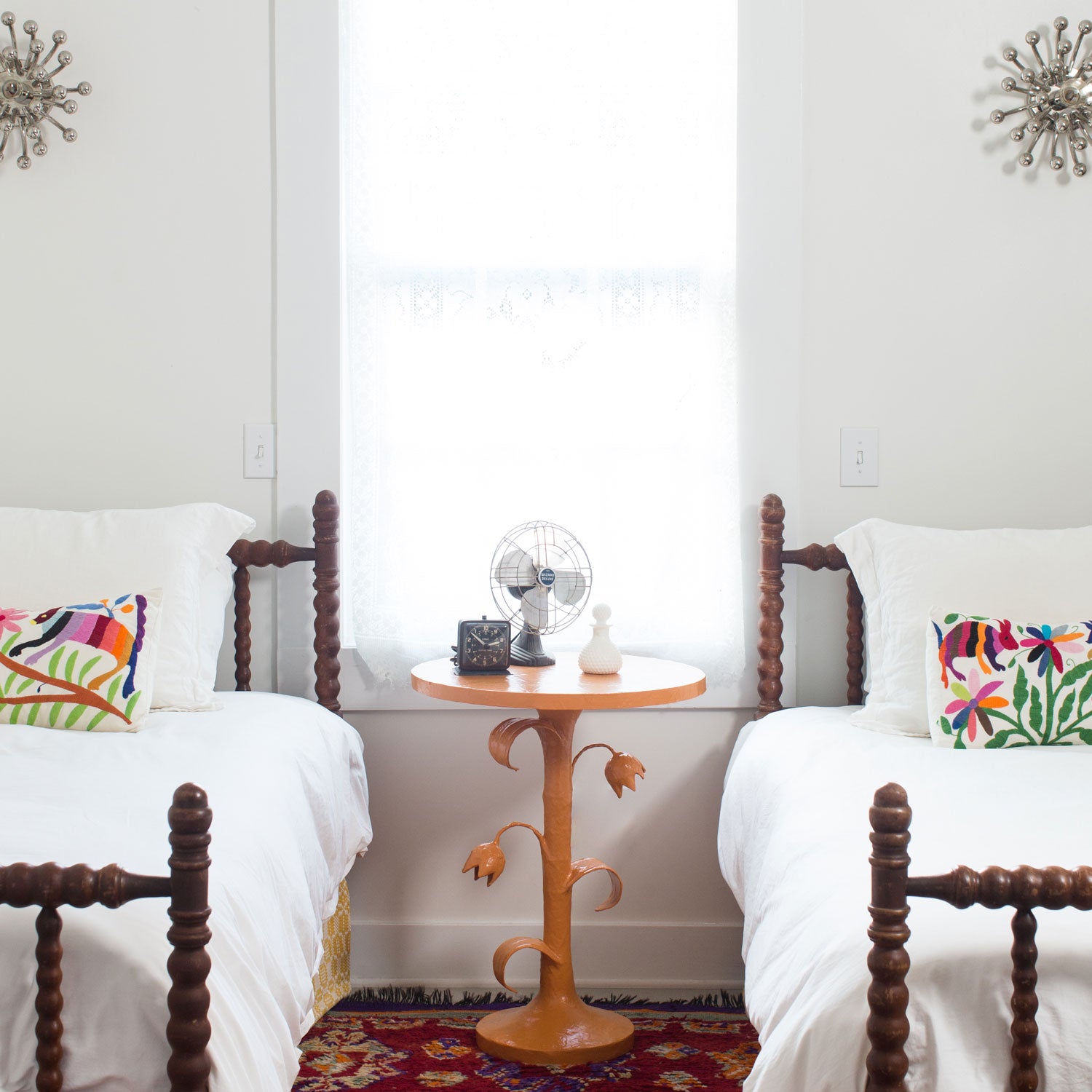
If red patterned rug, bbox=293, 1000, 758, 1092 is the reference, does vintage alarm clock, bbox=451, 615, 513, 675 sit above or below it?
above

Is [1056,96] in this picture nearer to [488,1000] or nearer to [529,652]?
[529,652]

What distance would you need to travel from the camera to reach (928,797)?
1.39 meters

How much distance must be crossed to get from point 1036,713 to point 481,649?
0.97 meters

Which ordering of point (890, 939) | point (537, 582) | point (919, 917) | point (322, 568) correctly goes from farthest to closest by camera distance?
point (322, 568) → point (537, 582) → point (919, 917) → point (890, 939)

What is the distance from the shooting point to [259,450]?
223 cm

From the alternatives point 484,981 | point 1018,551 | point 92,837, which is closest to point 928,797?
point 1018,551

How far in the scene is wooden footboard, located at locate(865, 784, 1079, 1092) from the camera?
2.99 ft

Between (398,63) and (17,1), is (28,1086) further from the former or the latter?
Result: (17,1)

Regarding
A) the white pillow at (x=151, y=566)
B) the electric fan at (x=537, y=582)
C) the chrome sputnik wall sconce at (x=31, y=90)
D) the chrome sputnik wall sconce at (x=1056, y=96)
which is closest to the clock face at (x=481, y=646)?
the electric fan at (x=537, y=582)

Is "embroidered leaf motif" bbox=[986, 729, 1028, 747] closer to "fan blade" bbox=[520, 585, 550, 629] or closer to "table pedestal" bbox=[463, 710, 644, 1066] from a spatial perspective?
"table pedestal" bbox=[463, 710, 644, 1066]

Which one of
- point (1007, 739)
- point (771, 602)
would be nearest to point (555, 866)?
point (771, 602)

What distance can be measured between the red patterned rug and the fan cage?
0.80 metres

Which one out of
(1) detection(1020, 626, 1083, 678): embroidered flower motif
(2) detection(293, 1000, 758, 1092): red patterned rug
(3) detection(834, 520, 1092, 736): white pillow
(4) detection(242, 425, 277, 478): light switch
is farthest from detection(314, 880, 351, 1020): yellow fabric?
(1) detection(1020, 626, 1083, 678): embroidered flower motif

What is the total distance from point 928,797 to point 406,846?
1.22 meters
